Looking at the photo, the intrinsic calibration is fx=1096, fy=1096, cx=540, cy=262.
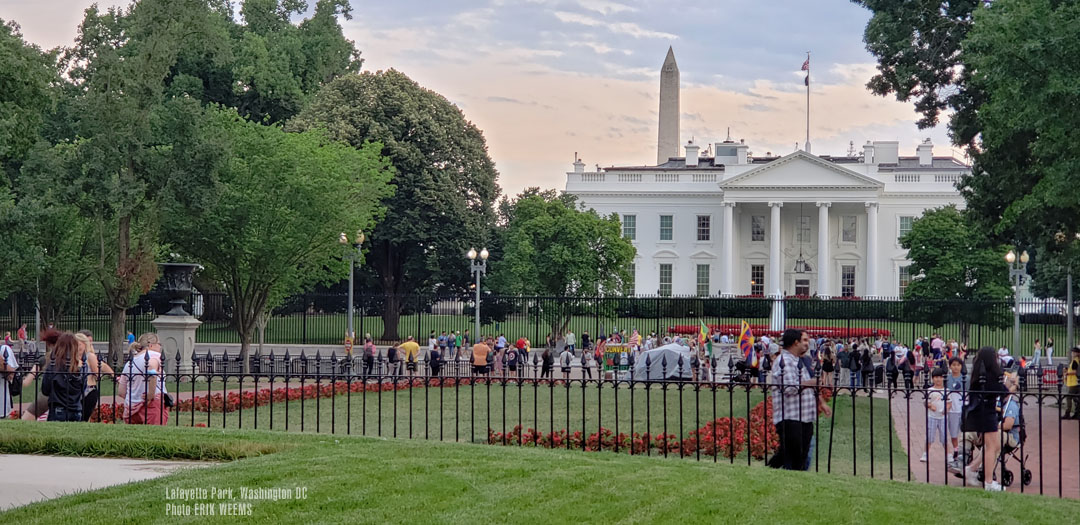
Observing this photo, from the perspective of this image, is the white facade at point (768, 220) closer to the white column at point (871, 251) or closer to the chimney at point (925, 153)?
the white column at point (871, 251)

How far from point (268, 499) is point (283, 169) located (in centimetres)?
2563

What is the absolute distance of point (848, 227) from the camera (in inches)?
3022

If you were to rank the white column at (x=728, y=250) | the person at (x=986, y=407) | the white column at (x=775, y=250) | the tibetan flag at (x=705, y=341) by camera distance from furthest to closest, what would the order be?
1. the white column at (x=728, y=250)
2. the white column at (x=775, y=250)
3. the tibetan flag at (x=705, y=341)
4. the person at (x=986, y=407)

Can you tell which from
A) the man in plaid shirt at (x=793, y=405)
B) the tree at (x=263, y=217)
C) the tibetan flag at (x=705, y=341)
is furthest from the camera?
the tibetan flag at (x=705, y=341)

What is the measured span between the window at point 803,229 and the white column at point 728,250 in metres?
4.77

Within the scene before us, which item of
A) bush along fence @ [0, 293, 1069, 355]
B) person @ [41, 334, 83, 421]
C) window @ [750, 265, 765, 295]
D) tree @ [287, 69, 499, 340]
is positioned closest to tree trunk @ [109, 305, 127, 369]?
bush along fence @ [0, 293, 1069, 355]

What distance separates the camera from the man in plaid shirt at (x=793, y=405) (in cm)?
1020

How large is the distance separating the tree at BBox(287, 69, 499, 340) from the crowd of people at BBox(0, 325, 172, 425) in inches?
Result: 1237

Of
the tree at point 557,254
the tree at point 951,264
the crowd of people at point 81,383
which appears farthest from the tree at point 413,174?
the crowd of people at point 81,383

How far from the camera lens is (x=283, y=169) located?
106 feet

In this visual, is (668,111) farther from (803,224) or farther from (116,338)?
(116,338)

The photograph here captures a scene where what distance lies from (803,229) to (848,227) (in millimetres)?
3140

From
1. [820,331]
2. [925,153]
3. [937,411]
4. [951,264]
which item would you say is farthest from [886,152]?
[937,411]

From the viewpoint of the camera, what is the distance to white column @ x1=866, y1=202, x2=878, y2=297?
73.4 metres
